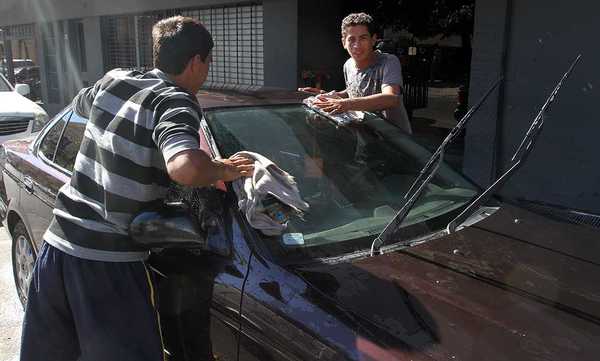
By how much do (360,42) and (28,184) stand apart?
6.97ft

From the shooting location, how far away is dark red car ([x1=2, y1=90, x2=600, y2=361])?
1.65m

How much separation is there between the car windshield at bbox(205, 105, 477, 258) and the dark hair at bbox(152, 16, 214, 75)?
52cm

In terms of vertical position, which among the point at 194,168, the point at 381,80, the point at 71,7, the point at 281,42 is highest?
the point at 71,7

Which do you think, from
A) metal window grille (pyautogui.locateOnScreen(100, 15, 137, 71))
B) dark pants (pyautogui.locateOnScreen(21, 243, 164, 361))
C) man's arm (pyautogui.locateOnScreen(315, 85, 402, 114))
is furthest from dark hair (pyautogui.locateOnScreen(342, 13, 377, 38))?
metal window grille (pyautogui.locateOnScreen(100, 15, 137, 71))

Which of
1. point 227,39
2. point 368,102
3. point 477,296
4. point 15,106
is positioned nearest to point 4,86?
point 15,106

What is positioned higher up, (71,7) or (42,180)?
(71,7)

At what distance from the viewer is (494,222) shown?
250 centimetres

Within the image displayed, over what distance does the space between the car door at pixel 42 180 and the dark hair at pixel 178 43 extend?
4.31ft

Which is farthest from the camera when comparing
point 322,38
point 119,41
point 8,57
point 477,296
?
point 8,57

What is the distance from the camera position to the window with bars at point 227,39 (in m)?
9.27

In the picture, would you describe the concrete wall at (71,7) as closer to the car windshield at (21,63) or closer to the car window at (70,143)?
the car windshield at (21,63)

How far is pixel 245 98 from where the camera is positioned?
9.82 feet

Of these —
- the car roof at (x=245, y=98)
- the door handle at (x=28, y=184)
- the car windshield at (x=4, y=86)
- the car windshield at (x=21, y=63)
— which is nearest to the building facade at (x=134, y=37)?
the car windshield at (x=21, y=63)

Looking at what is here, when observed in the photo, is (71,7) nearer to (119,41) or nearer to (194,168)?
(119,41)
